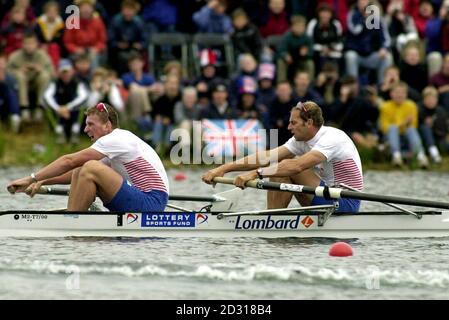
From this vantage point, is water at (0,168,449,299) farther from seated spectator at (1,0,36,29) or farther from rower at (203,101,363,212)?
seated spectator at (1,0,36,29)

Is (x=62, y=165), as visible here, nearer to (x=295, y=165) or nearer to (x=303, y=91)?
(x=295, y=165)

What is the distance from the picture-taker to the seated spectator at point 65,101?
26.8 meters

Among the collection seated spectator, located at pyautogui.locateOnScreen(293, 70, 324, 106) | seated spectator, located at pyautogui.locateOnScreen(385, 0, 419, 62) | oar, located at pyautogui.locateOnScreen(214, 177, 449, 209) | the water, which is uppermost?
seated spectator, located at pyautogui.locateOnScreen(385, 0, 419, 62)

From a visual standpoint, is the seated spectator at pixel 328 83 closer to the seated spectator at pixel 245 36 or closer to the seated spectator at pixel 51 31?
the seated spectator at pixel 245 36

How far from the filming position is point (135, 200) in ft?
56.4

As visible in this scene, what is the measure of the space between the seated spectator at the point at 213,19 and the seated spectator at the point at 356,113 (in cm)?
273

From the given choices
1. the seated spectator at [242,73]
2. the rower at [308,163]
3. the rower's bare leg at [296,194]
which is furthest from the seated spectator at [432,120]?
the rower's bare leg at [296,194]

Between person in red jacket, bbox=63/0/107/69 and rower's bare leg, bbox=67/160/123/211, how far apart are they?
1072 centimetres

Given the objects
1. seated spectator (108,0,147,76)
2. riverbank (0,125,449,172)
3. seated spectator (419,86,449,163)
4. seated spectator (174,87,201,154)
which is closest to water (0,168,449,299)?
seated spectator (174,87,201,154)

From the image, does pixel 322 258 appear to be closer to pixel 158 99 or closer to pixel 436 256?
pixel 436 256

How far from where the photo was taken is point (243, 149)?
2659cm

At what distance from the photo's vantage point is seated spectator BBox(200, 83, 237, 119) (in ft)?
88.2
